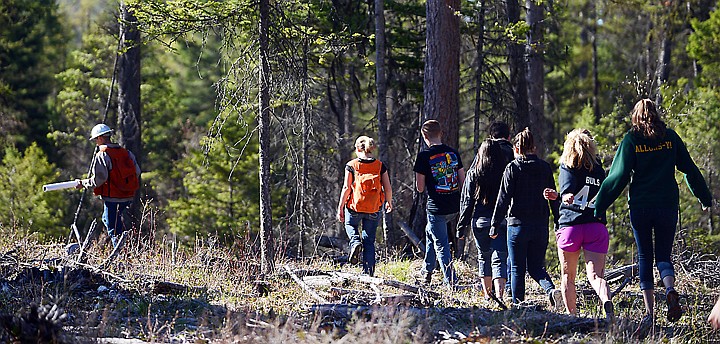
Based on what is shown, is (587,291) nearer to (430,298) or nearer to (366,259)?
(430,298)

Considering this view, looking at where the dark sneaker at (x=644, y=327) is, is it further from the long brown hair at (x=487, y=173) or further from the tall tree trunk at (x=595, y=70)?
the tall tree trunk at (x=595, y=70)

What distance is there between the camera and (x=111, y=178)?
10250 mm

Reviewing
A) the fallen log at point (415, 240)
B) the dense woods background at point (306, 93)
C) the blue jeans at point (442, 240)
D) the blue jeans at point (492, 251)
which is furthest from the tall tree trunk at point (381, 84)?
the blue jeans at point (492, 251)

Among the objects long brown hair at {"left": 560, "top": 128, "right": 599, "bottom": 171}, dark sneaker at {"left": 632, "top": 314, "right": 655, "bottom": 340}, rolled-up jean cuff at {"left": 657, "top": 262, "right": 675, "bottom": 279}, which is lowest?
dark sneaker at {"left": 632, "top": 314, "right": 655, "bottom": 340}

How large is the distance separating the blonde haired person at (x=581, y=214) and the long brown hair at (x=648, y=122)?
1.61ft

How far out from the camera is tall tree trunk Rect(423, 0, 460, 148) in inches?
486

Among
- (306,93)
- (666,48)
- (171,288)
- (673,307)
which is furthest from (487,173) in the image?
(666,48)

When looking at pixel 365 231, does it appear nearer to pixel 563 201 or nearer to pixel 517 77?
pixel 563 201

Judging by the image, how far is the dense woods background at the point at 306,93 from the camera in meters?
10.3

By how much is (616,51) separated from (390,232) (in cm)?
2440

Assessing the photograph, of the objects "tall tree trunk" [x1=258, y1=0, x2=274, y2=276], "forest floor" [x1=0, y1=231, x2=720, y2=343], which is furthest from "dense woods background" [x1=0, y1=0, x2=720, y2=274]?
"forest floor" [x1=0, y1=231, x2=720, y2=343]

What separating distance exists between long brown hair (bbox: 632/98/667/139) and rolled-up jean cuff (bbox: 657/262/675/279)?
1.12m

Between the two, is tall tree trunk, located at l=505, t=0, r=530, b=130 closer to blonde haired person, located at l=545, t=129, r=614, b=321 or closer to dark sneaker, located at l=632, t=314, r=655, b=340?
blonde haired person, located at l=545, t=129, r=614, b=321

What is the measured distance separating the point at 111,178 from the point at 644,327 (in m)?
6.82
